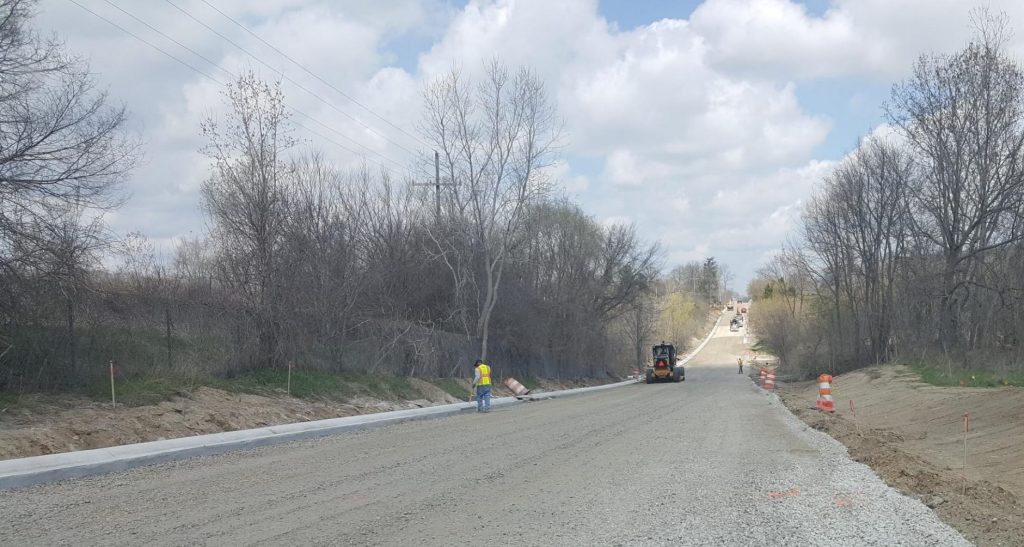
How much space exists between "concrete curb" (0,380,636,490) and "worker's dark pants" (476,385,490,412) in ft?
17.7

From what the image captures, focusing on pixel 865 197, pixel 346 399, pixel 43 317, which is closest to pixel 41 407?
pixel 43 317

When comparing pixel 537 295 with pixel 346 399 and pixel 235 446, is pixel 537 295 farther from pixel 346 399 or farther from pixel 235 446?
pixel 235 446

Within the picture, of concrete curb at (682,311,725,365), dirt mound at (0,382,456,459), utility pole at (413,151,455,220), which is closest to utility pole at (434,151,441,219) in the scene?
utility pole at (413,151,455,220)

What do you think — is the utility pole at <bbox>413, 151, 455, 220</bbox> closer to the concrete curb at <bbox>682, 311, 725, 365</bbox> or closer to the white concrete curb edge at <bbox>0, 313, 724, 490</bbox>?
→ the white concrete curb edge at <bbox>0, 313, 724, 490</bbox>

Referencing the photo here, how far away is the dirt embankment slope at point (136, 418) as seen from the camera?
537 inches

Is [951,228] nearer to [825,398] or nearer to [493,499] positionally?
[825,398]

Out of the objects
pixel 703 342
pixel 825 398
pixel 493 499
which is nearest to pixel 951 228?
pixel 825 398

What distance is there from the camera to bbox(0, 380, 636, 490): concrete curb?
1146 centimetres

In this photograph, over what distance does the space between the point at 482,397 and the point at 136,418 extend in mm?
12806

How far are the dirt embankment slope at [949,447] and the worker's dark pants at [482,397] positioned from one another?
10231 mm

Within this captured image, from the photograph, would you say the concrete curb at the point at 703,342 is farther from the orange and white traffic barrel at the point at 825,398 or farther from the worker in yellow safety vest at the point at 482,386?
the worker in yellow safety vest at the point at 482,386

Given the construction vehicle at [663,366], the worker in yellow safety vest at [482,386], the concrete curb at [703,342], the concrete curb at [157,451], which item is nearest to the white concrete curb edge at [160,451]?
the concrete curb at [157,451]

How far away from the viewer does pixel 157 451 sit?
13.7 m

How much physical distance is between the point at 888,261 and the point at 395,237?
28.5m
